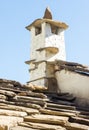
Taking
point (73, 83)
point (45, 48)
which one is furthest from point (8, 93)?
point (45, 48)

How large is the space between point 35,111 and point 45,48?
14.5 ft

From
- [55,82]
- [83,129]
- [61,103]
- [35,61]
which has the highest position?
[35,61]

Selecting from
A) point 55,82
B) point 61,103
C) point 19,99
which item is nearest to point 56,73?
point 55,82

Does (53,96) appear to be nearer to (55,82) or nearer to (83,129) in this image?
(55,82)

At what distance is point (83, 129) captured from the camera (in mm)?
7238

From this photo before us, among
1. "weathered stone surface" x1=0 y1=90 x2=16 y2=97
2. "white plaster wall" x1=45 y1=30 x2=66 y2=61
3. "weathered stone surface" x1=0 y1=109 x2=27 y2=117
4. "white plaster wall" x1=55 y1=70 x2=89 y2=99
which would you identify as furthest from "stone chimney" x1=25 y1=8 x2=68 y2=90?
"weathered stone surface" x1=0 y1=109 x2=27 y2=117

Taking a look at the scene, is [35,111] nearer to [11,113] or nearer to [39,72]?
[11,113]

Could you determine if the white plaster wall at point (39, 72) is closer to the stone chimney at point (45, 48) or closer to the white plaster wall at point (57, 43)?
the stone chimney at point (45, 48)

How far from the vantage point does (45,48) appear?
1163 cm

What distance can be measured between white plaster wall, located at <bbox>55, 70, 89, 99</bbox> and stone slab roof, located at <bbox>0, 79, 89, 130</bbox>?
1.21 feet

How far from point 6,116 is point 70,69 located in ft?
14.4

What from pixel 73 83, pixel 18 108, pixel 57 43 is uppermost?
pixel 57 43

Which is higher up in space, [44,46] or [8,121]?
[44,46]

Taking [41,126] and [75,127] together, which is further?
[75,127]
